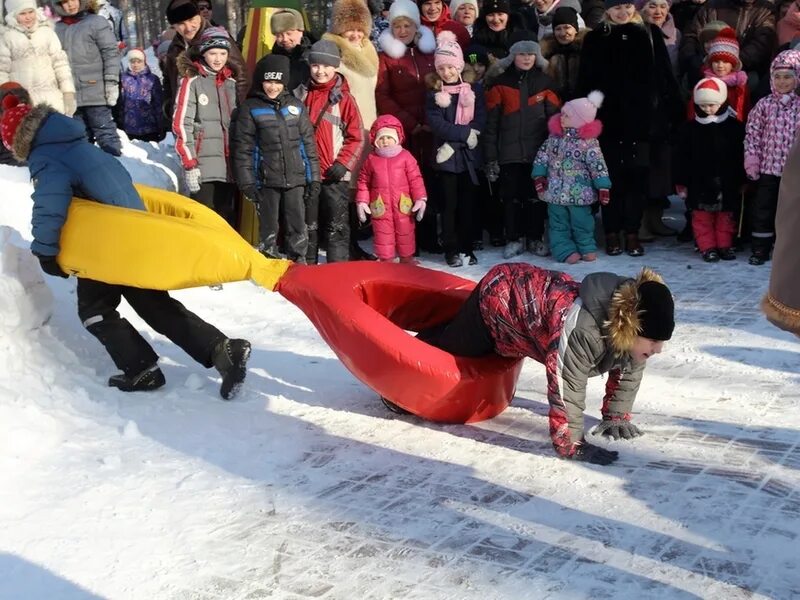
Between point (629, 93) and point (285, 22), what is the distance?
2.84 metres

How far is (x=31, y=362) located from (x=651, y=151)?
5282 mm

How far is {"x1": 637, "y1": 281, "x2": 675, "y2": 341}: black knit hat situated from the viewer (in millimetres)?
3920

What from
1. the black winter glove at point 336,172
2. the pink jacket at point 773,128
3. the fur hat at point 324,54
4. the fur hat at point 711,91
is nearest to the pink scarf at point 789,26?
the pink jacket at point 773,128

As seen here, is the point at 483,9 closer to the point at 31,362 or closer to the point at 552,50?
the point at 552,50

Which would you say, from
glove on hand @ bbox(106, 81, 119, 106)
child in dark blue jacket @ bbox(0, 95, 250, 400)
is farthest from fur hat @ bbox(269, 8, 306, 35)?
child in dark blue jacket @ bbox(0, 95, 250, 400)

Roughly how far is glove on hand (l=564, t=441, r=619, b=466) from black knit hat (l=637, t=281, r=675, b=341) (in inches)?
23.0

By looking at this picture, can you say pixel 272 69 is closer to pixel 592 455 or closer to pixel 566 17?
pixel 566 17

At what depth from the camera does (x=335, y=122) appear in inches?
306

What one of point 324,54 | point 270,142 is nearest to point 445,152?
point 324,54

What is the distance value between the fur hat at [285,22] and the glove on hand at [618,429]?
4.77 meters

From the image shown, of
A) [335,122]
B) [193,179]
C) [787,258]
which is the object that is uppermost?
[787,258]

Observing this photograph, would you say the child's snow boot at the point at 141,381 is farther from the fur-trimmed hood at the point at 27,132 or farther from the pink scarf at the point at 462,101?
the pink scarf at the point at 462,101

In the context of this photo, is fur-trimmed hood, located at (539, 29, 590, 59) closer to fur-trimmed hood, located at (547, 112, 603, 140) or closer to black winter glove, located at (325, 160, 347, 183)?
fur-trimmed hood, located at (547, 112, 603, 140)

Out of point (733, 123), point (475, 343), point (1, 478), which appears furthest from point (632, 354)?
point (733, 123)
